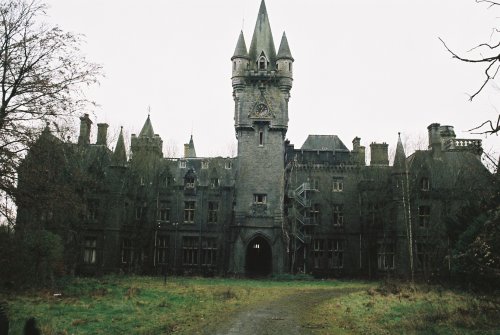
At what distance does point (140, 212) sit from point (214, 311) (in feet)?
93.4

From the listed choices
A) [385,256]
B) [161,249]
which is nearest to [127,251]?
[161,249]

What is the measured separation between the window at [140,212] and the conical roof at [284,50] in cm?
1793

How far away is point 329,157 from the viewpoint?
4581 cm

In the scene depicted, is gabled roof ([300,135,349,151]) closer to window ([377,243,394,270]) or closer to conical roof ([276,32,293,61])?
conical roof ([276,32,293,61])

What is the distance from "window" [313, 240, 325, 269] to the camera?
143 ft

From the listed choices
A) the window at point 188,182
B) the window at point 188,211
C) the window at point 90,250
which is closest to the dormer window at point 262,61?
the window at point 188,182

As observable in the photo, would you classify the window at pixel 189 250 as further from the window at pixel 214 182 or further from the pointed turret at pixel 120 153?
the pointed turret at pixel 120 153

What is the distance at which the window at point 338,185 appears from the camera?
1781 inches

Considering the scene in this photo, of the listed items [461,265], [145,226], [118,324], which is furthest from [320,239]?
[118,324]

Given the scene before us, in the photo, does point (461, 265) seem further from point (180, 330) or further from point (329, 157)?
point (329, 157)

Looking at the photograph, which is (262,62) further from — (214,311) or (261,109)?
(214,311)

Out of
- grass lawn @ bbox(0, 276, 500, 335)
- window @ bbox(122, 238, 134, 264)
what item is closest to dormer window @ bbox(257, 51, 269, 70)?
window @ bbox(122, 238, 134, 264)

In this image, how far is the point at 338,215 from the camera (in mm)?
44844

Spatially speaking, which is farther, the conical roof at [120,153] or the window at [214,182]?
the window at [214,182]
